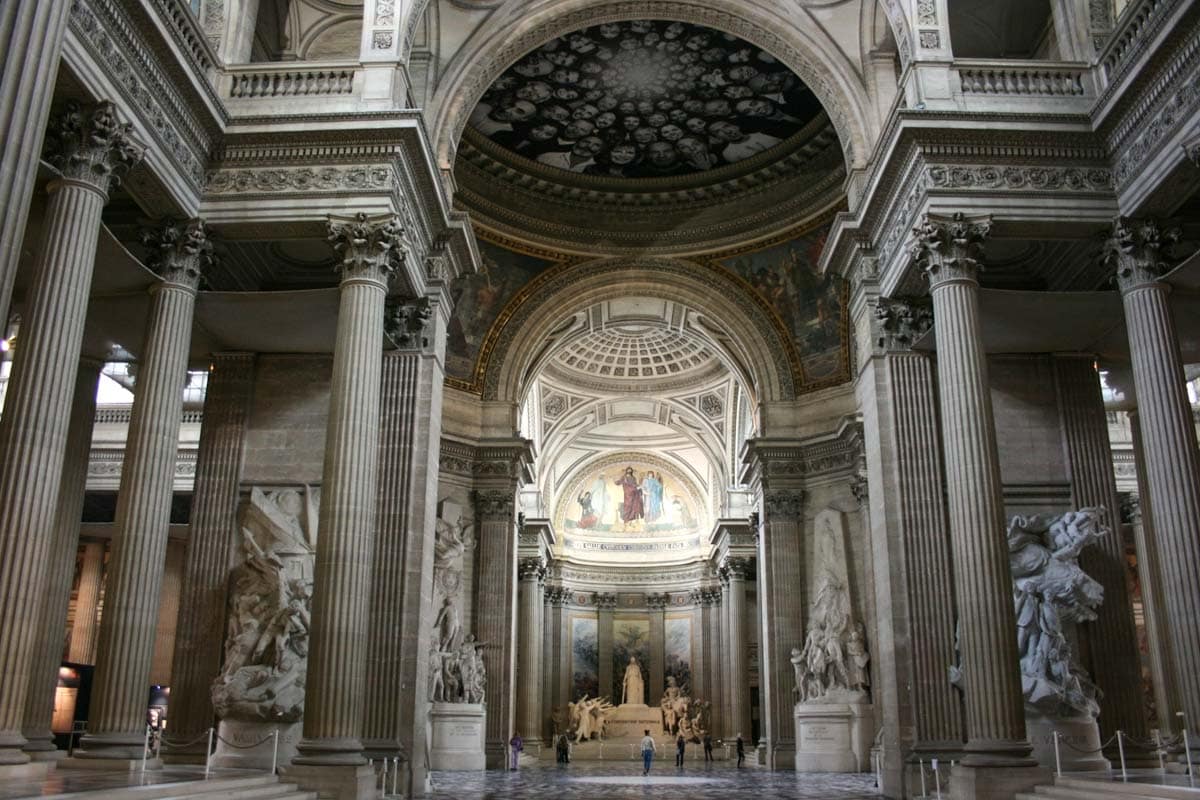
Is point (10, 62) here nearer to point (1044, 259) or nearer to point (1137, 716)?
point (1044, 259)

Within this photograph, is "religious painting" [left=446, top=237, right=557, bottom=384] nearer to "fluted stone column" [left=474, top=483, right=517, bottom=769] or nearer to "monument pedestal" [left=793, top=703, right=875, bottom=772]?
"fluted stone column" [left=474, top=483, right=517, bottom=769]

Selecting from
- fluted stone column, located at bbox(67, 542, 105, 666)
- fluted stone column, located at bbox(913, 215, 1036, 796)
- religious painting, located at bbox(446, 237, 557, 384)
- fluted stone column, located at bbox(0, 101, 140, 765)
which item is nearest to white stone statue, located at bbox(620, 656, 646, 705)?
religious painting, located at bbox(446, 237, 557, 384)

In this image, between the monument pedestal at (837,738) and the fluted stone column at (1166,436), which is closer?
the fluted stone column at (1166,436)

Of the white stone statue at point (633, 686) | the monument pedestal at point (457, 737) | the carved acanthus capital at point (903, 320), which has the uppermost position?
the carved acanthus capital at point (903, 320)

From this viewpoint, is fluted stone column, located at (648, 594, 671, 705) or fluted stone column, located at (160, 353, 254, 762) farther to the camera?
fluted stone column, located at (648, 594, 671, 705)

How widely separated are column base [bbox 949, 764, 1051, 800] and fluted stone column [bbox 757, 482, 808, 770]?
47.7 ft

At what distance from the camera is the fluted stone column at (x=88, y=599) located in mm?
27953

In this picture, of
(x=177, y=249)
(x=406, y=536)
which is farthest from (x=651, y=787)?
(x=177, y=249)

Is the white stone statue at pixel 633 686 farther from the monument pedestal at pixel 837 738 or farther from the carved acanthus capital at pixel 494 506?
the monument pedestal at pixel 837 738

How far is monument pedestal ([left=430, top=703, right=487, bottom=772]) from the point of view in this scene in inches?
942

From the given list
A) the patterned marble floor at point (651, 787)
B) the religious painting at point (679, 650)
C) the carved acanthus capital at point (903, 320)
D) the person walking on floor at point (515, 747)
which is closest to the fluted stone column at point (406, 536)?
the patterned marble floor at point (651, 787)

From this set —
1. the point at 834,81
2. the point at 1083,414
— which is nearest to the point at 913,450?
the point at 1083,414

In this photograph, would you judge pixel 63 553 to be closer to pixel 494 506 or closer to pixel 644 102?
pixel 494 506

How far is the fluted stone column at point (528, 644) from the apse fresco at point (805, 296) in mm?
13596
